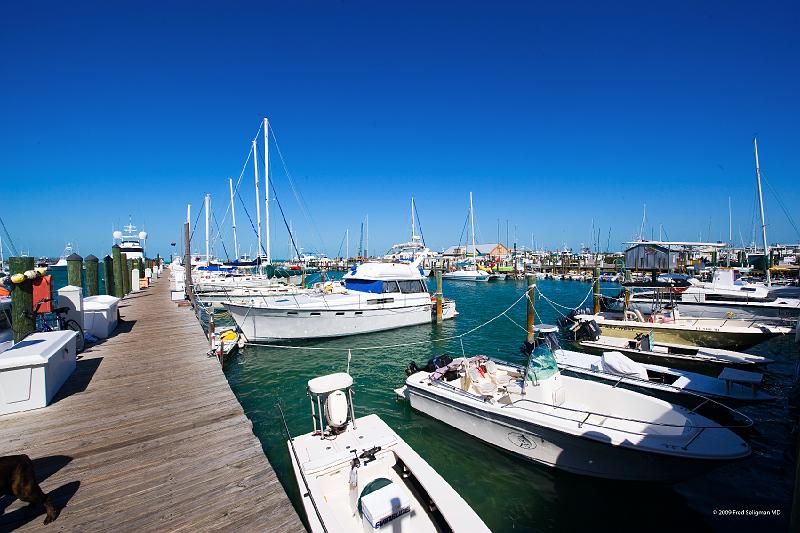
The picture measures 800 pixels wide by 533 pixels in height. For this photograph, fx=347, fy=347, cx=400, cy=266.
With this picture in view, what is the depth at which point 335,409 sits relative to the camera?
19.9 feet

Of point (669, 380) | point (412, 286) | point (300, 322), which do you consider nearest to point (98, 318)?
point (300, 322)

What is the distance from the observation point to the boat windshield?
763cm

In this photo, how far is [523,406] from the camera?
7.22 meters

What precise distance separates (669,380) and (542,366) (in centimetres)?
552

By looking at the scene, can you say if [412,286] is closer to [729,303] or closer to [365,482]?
[365,482]

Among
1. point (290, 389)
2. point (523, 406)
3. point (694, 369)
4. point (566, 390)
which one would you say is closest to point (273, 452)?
point (290, 389)

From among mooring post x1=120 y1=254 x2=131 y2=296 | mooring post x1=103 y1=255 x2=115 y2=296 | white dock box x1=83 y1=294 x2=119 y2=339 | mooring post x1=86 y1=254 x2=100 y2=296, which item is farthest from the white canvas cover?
mooring post x1=120 y1=254 x2=131 y2=296

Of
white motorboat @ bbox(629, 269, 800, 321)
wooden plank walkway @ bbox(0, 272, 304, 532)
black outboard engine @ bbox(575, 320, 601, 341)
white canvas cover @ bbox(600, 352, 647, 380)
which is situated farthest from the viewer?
white motorboat @ bbox(629, 269, 800, 321)

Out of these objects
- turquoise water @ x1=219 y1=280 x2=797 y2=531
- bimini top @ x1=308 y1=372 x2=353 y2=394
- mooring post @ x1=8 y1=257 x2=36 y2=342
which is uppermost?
mooring post @ x1=8 y1=257 x2=36 y2=342

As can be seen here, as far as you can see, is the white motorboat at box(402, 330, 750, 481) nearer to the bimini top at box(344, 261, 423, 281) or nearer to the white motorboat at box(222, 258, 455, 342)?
the white motorboat at box(222, 258, 455, 342)

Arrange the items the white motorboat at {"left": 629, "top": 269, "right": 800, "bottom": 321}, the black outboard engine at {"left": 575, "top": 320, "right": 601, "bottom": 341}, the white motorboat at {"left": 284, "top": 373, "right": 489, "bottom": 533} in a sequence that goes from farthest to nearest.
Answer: the white motorboat at {"left": 629, "top": 269, "right": 800, "bottom": 321}, the black outboard engine at {"left": 575, "top": 320, "right": 601, "bottom": 341}, the white motorboat at {"left": 284, "top": 373, "right": 489, "bottom": 533}

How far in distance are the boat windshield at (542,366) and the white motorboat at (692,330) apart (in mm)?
9926

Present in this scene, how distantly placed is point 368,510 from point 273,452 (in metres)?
4.47

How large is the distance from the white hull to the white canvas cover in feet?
35.3
